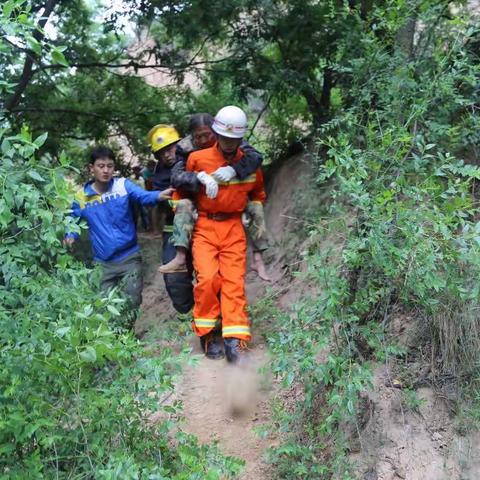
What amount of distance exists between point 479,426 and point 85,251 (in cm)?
485

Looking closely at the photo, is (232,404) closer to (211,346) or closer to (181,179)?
(211,346)

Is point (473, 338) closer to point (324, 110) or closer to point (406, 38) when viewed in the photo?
point (406, 38)

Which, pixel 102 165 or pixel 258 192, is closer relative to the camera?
pixel 258 192

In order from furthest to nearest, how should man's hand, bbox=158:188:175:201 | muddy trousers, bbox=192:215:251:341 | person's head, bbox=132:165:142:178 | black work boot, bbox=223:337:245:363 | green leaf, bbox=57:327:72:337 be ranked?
person's head, bbox=132:165:142:178 → man's hand, bbox=158:188:175:201 → muddy trousers, bbox=192:215:251:341 → black work boot, bbox=223:337:245:363 → green leaf, bbox=57:327:72:337

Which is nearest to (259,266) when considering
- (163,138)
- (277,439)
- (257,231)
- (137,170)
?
(257,231)

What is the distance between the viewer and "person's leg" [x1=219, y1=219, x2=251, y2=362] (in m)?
4.78

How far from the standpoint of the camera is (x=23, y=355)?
3.01m

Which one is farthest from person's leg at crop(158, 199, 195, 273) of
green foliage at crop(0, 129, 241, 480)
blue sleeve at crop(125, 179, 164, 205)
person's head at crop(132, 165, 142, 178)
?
person's head at crop(132, 165, 142, 178)

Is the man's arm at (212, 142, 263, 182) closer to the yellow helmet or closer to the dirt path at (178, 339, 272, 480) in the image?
the yellow helmet

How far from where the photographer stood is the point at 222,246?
5035 millimetres

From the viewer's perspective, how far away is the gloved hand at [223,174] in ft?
16.0

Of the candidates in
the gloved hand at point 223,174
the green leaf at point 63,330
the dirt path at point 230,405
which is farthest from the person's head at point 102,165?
the green leaf at point 63,330

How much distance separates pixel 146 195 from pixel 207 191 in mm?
778

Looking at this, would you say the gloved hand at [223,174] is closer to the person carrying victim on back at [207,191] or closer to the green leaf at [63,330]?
the person carrying victim on back at [207,191]
